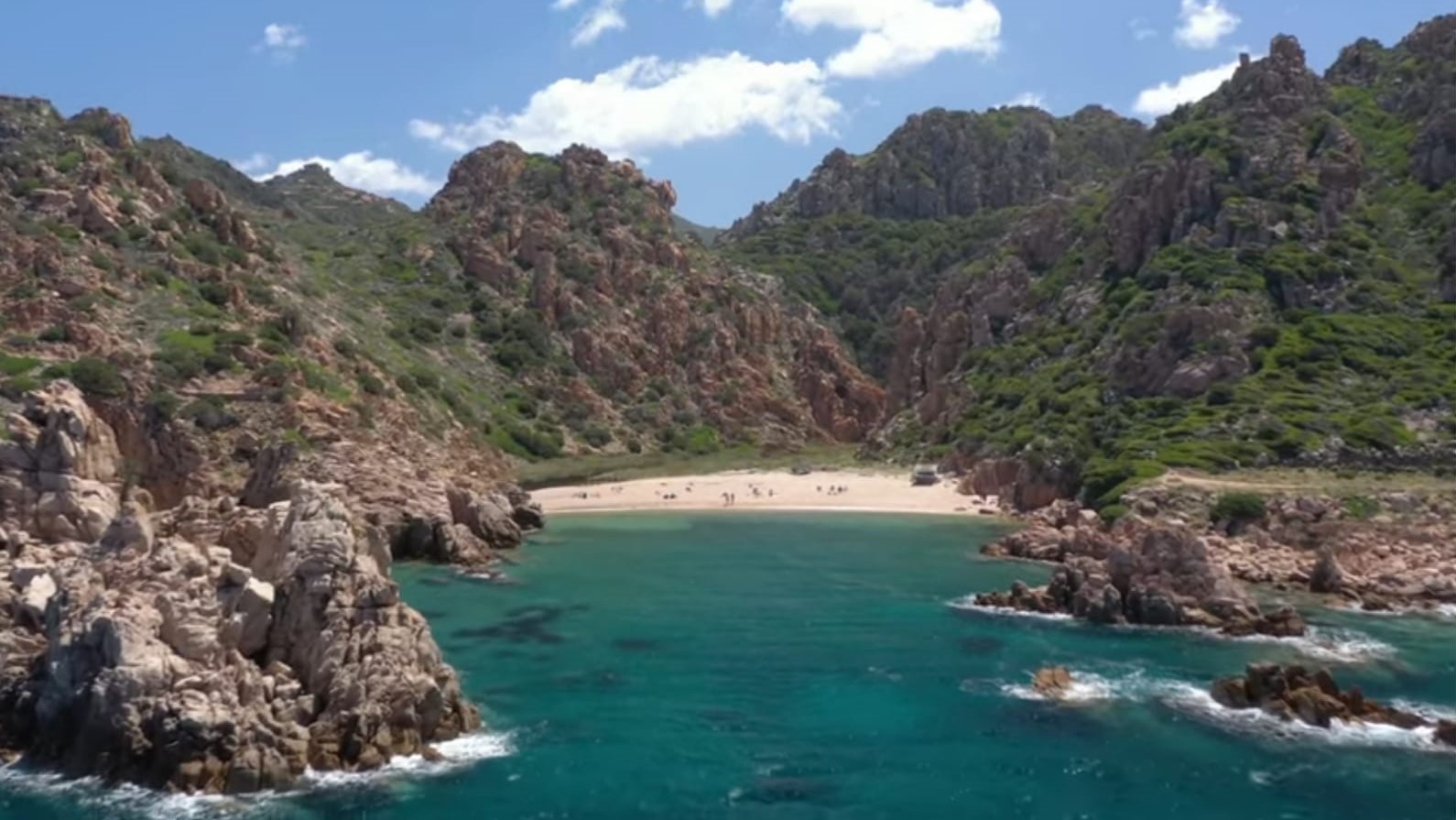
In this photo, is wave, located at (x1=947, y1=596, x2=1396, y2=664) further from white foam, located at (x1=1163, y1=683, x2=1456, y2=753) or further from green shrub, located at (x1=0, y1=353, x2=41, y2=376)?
green shrub, located at (x1=0, y1=353, x2=41, y2=376)

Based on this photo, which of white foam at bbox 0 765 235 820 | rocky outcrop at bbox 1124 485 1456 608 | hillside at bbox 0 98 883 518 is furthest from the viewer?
hillside at bbox 0 98 883 518

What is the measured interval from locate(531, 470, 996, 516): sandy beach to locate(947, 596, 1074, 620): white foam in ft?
113

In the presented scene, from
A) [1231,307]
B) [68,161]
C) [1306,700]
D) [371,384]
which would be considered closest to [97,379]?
[371,384]

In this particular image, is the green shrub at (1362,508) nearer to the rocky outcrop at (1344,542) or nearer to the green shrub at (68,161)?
the rocky outcrop at (1344,542)

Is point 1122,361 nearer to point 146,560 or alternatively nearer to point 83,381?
point 83,381

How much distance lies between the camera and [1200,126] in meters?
125

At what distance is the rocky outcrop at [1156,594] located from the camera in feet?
156

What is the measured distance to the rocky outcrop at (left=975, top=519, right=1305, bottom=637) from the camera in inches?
1870

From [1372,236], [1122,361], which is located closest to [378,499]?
[1122,361]

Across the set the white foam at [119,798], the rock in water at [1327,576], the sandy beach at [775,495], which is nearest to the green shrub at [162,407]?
the sandy beach at [775,495]

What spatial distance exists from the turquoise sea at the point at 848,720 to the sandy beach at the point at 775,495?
32538 millimetres

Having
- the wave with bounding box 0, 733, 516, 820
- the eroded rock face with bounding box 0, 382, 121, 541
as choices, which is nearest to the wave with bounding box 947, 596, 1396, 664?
the wave with bounding box 0, 733, 516, 820

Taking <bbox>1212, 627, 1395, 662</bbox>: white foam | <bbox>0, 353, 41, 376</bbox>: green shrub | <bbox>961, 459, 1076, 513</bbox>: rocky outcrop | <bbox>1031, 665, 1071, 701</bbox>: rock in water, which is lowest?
<bbox>1212, 627, 1395, 662</bbox>: white foam

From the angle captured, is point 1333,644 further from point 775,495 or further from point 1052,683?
point 775,495
